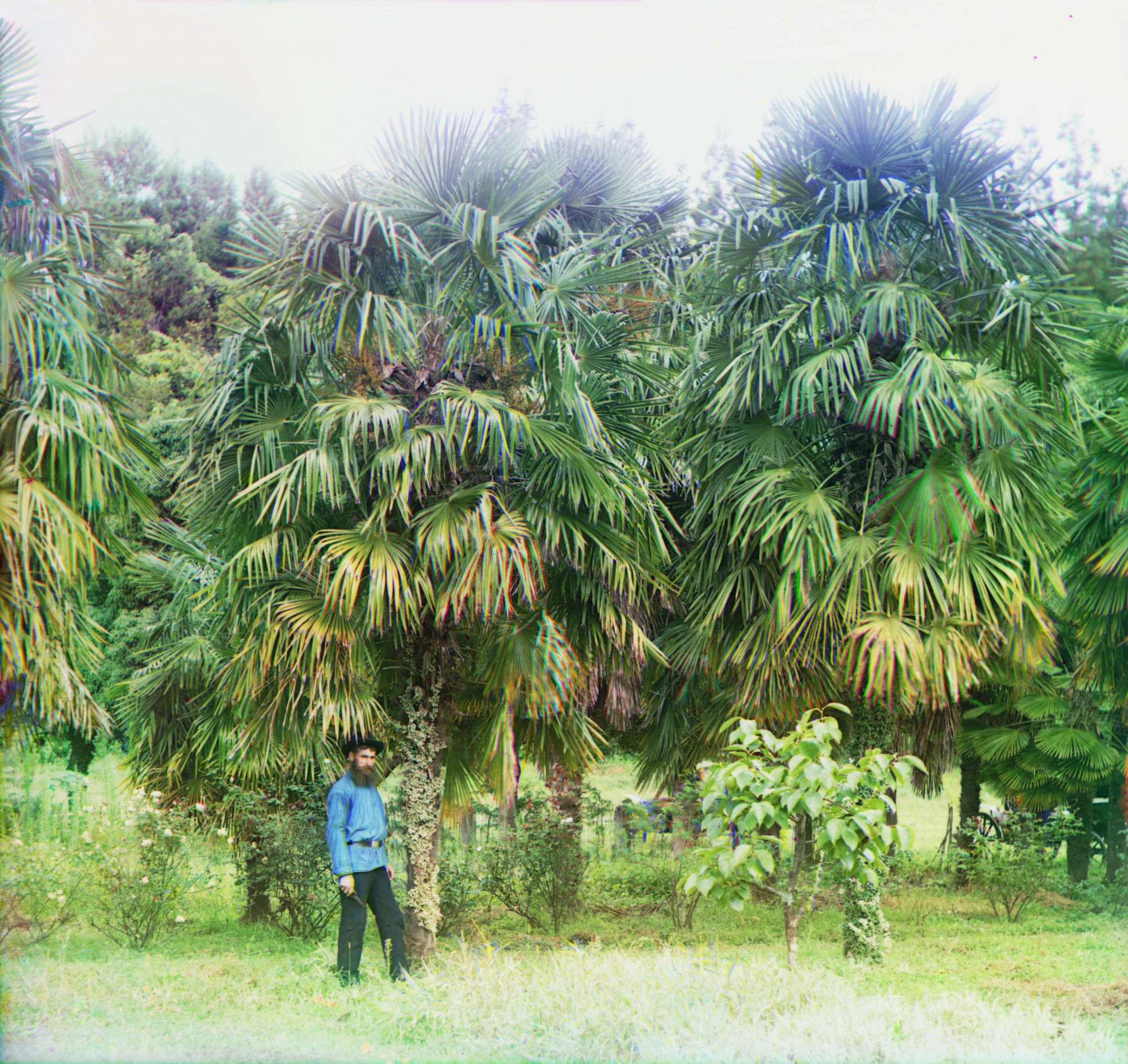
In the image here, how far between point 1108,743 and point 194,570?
9.55 m

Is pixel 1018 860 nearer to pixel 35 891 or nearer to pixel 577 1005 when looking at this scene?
pixel 577 1005

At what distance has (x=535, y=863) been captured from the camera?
31.6ft

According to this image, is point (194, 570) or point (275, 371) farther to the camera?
point (194, 570)

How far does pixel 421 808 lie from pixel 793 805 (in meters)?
3.04

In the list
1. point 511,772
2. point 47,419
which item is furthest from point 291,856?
point 47,419

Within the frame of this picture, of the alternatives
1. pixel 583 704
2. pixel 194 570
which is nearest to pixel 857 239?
pixel 583 704

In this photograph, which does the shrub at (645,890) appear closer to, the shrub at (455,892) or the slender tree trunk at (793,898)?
the shrub at (455,892)

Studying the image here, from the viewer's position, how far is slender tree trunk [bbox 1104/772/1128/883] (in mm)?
10742

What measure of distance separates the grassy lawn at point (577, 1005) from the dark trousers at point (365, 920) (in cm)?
17

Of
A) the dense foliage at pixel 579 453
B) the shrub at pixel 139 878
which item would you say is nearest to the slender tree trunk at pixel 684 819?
the dense foliage at pixel 579 453

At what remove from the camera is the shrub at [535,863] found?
379 inches

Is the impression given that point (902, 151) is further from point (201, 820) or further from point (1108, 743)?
point (201, 820)

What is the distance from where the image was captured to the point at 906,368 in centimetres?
681

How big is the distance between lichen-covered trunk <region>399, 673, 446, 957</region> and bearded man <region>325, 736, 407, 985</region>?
1.24 feet
